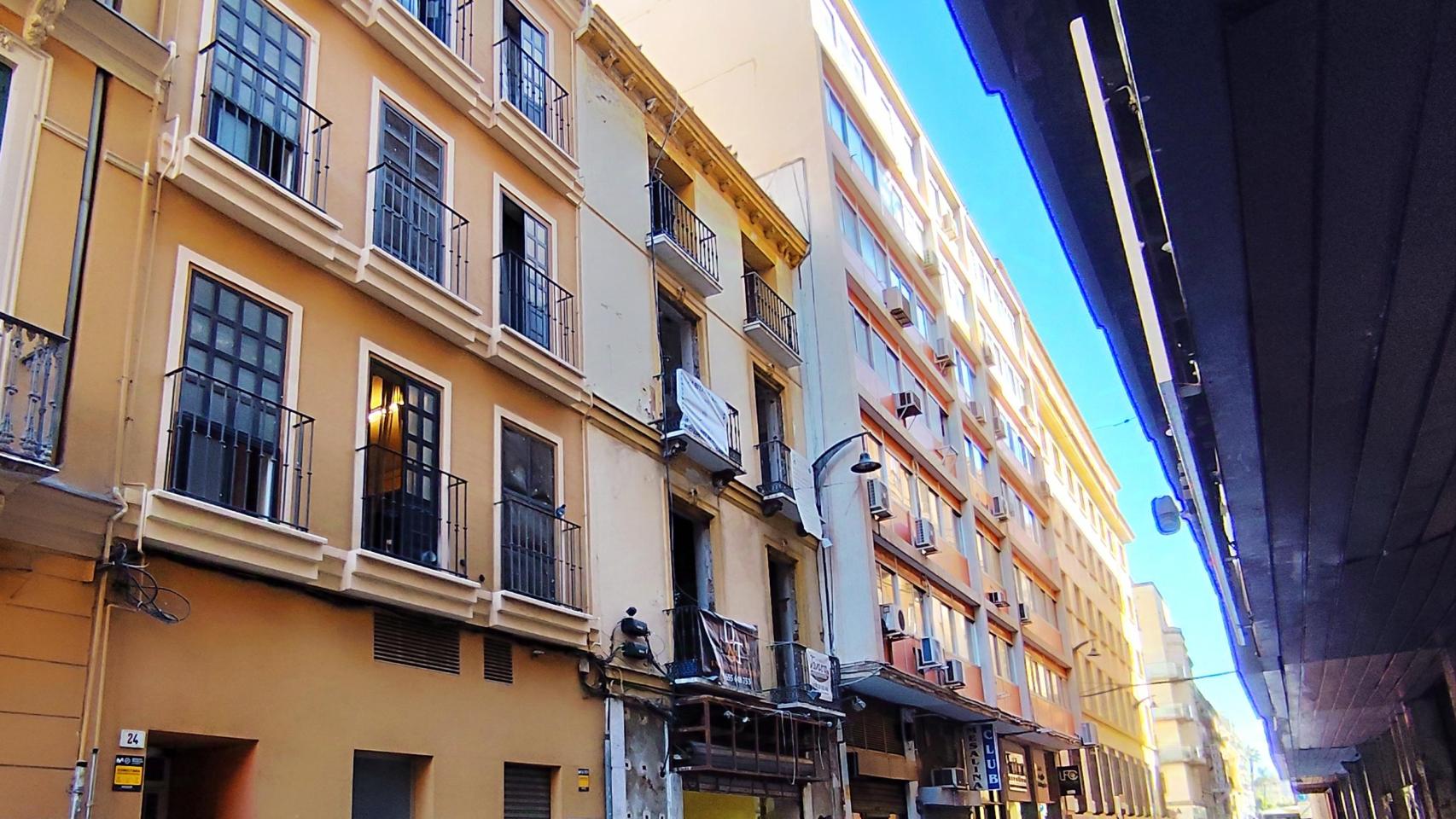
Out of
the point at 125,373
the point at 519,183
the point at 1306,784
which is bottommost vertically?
the point at 1306,784

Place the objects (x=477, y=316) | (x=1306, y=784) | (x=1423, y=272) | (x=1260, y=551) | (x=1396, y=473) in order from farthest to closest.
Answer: (x=1306, y=784)
(x=477, y=316)
(x=1260, y=551)
(x=1396, y=473)
(x=1423, y=272)

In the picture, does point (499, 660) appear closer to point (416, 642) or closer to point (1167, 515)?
point (416, 642)

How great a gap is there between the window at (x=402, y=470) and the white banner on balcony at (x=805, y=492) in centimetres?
929

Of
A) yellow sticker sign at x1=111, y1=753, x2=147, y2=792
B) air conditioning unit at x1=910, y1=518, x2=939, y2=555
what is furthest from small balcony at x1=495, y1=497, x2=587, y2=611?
air conditioning unit at x1=910, y1=518, x2=939, y2=555

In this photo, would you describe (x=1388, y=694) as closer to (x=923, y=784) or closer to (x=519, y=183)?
(x=923, y=784)

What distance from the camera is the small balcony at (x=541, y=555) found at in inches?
519

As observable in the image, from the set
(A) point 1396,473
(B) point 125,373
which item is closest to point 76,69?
(B) point 125,373

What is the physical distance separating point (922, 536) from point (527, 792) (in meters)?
13.9

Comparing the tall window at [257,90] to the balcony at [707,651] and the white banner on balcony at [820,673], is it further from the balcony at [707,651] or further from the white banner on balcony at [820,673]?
the white banner on balcony at [820,673]

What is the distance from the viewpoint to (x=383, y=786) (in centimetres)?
1128

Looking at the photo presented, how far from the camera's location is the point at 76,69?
9.48 m

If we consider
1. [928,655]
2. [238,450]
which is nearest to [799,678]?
[928,655]

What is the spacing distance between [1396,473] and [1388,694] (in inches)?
528

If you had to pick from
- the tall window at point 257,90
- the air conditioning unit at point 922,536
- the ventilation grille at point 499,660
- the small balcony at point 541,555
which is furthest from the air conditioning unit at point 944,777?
the tall window at point 257,90
